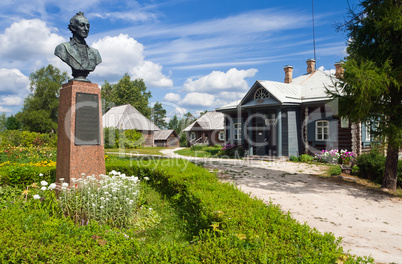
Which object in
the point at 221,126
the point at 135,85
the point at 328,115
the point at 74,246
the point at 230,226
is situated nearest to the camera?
the point at 74,246

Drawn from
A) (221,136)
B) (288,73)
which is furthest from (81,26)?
(221,136)

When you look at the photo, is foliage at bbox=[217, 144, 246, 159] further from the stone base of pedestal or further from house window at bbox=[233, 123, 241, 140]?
Answer: the stone base of pedestal

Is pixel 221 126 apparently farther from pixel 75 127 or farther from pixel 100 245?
pixel 100 245

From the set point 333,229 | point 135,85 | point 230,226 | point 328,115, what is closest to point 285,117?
point 328,115

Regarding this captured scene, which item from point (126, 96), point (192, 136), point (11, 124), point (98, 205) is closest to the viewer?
point (98, 205)

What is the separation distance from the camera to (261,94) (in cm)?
1848

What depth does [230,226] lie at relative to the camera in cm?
343

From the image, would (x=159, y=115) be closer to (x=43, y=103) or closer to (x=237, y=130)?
(x=43, y=103)

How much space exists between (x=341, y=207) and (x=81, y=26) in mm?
8213

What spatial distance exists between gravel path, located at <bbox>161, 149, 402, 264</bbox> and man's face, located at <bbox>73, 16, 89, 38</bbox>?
6104mm

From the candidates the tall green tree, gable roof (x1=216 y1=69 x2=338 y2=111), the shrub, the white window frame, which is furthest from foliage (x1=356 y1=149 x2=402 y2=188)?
the tall green tree

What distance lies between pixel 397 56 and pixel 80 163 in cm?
1022

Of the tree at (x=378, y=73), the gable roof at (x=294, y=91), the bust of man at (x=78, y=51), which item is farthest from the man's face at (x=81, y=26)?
the gable roof at (x=294, y=91)

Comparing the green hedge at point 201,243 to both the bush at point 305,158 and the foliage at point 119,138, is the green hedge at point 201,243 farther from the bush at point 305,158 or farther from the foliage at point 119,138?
the foliage at point 119,138
